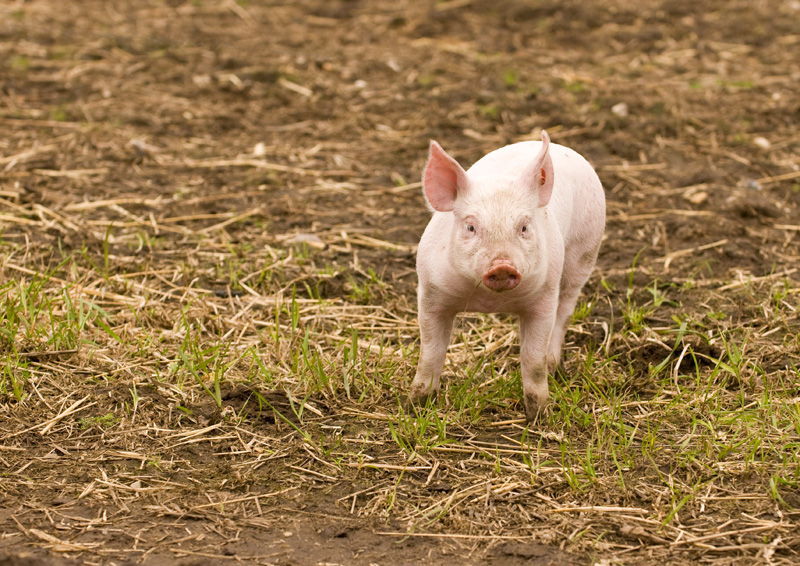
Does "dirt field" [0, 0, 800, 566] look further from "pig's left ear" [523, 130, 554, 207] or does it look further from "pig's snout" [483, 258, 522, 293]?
"pig's left ear" [523, 130, 554, 207]

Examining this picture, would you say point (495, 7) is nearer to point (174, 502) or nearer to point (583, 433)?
point (583, 433)

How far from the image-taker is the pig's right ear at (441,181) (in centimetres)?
341

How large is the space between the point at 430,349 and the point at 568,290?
2.55 feet

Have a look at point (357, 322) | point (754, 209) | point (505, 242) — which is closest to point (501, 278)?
point (505, 242)

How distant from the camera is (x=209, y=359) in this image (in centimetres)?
400

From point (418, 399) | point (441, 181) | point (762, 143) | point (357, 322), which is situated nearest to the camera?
point (441, 181)

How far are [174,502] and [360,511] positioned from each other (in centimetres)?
63

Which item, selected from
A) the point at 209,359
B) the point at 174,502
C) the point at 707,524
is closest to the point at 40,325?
the point at 209,359

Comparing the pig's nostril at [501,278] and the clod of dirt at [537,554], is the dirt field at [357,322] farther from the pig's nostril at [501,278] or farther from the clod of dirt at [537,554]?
the pig's nostril at [501,278]

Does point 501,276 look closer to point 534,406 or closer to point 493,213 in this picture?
point 493,213

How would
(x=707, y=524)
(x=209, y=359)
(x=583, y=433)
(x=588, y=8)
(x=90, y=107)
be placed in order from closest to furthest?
(x=707, y=524) → (x=583, y=433) → (x=209, y=359) → (x=90, y=107) → (x=588, y=8)

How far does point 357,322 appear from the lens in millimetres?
4656

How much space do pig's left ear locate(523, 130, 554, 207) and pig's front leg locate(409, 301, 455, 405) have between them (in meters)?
0.60

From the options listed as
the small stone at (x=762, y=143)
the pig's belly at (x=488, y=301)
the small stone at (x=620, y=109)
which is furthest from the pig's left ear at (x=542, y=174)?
the small stone at (x=620, y=109)
